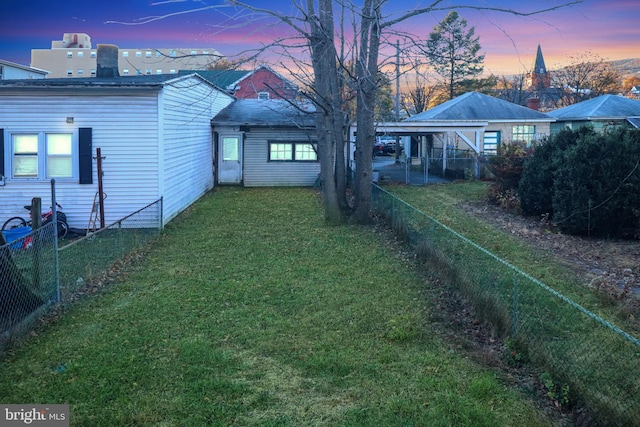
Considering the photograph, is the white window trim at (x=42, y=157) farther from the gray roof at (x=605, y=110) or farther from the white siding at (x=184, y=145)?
the gray roof at (x=605, y=110)

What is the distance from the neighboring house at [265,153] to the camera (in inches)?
923

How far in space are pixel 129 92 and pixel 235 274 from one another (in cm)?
653

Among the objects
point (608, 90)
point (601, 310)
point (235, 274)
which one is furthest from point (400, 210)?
point (608, 90)

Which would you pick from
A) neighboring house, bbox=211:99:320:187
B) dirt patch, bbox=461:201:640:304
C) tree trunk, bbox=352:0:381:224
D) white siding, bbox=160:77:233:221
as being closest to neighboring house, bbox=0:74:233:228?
white siding, bbox=160:77:233:221

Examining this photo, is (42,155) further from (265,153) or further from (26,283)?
(265,153)

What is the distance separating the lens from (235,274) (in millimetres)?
9188

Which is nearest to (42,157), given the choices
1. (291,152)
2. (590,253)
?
(291,152)

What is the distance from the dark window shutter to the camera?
13258 millimetres

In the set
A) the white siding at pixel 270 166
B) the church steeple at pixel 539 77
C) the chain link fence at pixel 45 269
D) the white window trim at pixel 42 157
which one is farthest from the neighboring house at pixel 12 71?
the church steeple at pixel 539 77

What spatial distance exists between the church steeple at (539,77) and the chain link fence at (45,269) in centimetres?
5390

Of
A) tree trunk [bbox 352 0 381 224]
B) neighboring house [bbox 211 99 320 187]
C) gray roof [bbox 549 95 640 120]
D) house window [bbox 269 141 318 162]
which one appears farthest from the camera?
gray roof [bbox 549 95 640 120]

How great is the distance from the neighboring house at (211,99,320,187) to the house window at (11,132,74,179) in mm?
10081

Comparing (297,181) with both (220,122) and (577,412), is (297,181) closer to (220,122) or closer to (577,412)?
(220,122)

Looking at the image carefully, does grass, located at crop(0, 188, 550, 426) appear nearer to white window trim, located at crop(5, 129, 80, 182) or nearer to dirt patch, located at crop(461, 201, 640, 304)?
dirt patch, located at crop(461, 201, 640, 304)
